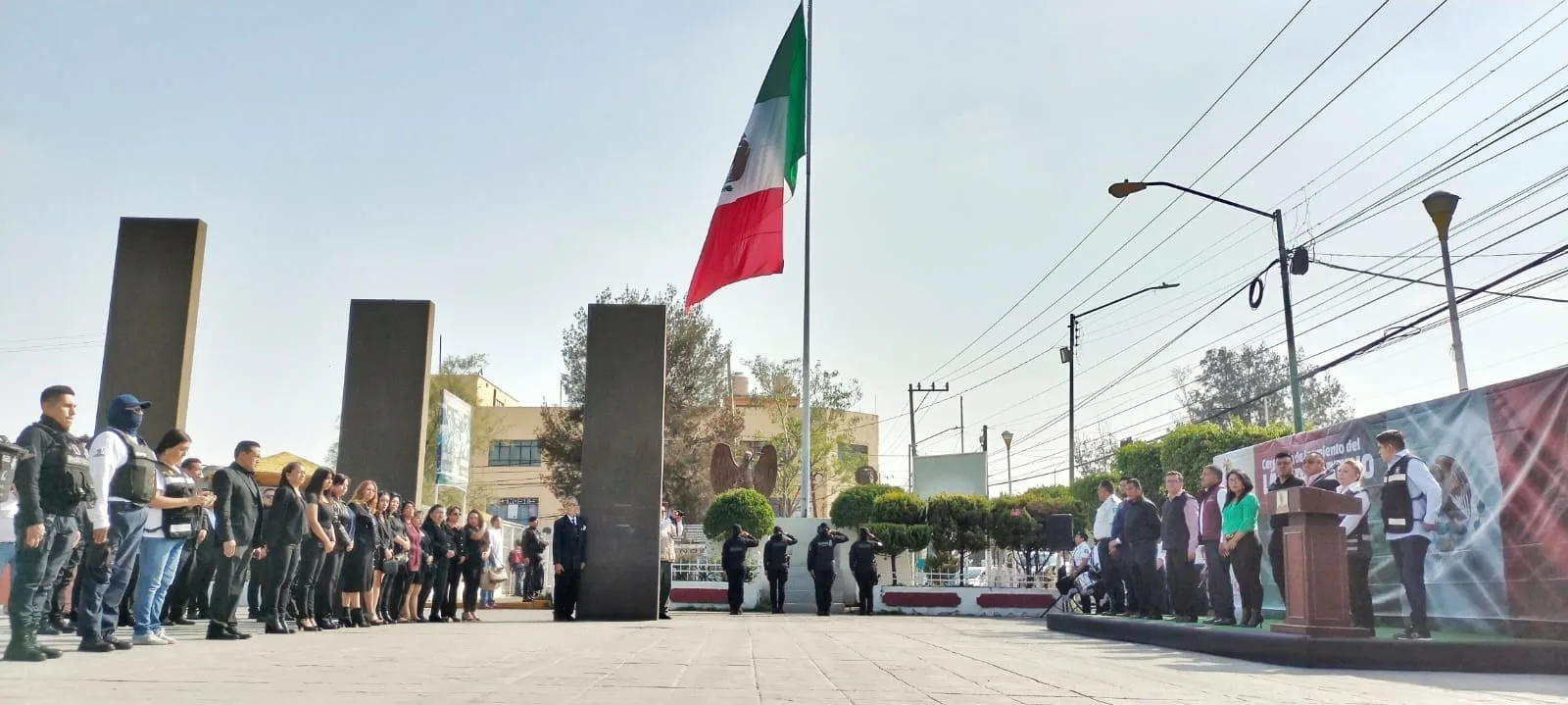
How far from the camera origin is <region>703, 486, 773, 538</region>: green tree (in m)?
21.9

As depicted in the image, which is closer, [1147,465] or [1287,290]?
[1287,290]

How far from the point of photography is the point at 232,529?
8.68 meters

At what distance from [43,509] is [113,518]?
0.78 metres

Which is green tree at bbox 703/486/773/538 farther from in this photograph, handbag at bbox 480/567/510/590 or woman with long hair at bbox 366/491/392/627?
woman with long hair at bbox 366/491/392/627

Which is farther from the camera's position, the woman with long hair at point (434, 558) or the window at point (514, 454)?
the window at point (514, 454)

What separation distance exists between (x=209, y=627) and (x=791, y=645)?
15.5 ft

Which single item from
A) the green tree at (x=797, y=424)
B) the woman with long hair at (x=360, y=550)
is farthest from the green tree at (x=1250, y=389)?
the woman with long hair at (x=360, y=550)

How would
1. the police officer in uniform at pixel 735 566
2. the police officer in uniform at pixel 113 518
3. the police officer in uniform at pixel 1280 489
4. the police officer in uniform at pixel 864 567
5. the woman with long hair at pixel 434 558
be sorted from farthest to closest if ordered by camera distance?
the police officer in uniform at pixel 864 567
the police officer in uniform at pixel 735 566
the woman with long hair at pixel 434 558
the police officer in uniform at pixel 1280 489
the police officer in uniform at pixel 113 518

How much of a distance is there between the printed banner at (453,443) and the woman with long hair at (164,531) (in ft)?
35.7

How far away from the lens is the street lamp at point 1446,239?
1518 centimetres

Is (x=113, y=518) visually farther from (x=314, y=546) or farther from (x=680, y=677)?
(x=680, y=677)

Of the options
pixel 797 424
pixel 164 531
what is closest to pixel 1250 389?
pixel 797 424

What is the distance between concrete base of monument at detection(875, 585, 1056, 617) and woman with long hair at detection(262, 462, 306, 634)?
14035 millimetres

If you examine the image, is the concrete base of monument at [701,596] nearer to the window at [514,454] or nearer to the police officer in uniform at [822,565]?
the police officer in uniform at [822,565]
